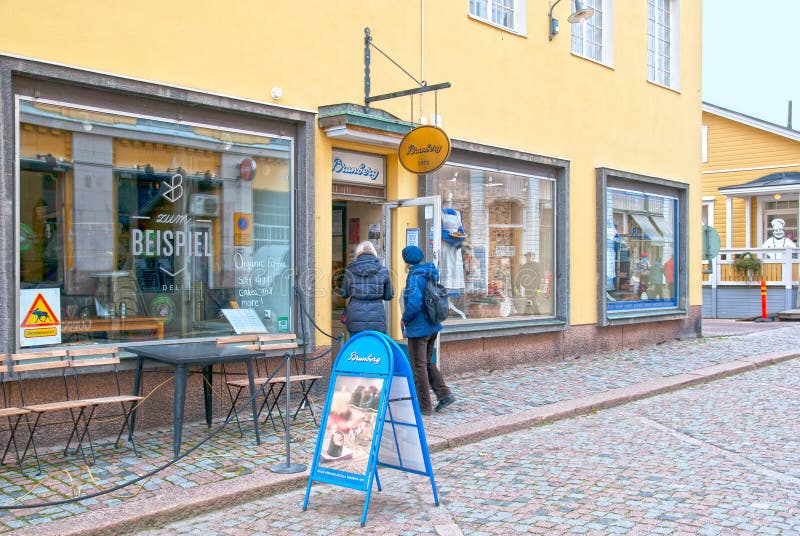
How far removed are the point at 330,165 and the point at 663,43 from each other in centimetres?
909

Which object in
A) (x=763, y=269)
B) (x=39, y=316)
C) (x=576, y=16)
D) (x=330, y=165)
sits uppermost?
(x=576, y=16)

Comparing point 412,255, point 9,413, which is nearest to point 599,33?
point 412,255

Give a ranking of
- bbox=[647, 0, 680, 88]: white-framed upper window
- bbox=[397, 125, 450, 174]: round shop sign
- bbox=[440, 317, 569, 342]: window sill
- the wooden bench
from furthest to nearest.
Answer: bbox=[647, 0, 680, 88]: white-framed upper window
bbox=[440, 317, 569, 342]: window sill
bbox=[397, 125, 450, 174]: round shop sign
the wooden bench

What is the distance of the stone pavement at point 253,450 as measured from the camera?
521 cm

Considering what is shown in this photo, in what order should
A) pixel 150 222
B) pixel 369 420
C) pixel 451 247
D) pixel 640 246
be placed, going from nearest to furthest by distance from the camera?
pixel 369 420 < pixel 150 222 < pixel 451 247 < pixel 640 246

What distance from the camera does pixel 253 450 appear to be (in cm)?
682

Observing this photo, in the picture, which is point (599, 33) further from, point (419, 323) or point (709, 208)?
point (709, 208)

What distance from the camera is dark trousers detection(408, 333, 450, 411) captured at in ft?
26.8

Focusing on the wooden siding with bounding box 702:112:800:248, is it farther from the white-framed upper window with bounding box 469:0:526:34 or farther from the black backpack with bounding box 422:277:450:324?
the black backpack with bounding box 422:277:450:324

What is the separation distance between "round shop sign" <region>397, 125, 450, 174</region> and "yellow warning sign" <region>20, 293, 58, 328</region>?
4271mm

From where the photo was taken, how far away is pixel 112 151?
7.53 metres

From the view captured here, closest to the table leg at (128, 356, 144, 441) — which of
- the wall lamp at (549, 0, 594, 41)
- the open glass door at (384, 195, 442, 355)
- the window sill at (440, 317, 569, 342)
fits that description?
the open glass door at (384, 195, 442, 355)

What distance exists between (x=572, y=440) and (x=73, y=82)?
548cm

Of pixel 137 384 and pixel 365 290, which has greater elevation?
pixel 365 290
